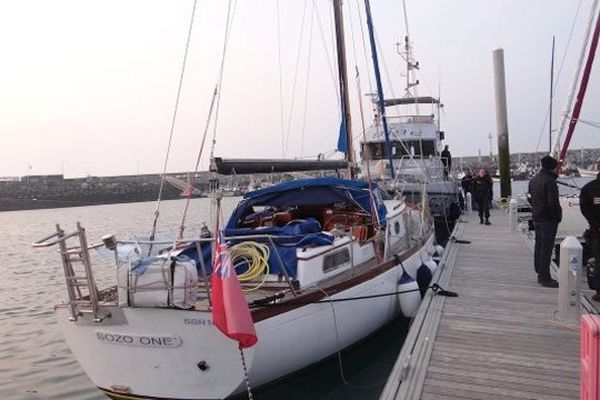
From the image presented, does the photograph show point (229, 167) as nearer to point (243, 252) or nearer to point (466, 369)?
point (243, 252)

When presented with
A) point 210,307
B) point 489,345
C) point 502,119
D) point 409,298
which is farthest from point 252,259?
point 502,119

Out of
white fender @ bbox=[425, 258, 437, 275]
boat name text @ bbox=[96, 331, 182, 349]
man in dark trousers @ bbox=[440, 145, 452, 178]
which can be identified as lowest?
white fender @ bbox=[425, 258, 437, 275]

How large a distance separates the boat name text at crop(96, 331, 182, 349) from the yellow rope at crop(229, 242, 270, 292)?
1.19 meters

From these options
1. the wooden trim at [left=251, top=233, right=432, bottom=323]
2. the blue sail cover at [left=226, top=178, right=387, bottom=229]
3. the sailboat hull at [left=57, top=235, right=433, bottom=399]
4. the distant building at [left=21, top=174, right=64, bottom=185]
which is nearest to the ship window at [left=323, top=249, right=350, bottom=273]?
the wooden trim at [left=251, top=233, right=432, bottom=323]

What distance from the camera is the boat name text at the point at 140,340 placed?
536cm

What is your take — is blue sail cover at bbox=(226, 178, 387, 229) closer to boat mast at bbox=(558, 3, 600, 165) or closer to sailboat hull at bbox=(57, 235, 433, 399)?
sailboat hull at bbox=(57, 235, 433, 399)

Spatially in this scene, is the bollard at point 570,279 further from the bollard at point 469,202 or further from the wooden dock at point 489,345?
the bollard at point 469,202

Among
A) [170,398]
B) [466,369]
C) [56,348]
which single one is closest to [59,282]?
[56,348]

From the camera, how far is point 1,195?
8438 centimetres

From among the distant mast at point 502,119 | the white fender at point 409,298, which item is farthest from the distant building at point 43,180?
the white fender at point 409,298

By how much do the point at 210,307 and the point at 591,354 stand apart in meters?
3.50

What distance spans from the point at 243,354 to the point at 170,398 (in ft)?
3.28

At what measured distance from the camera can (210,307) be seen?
5461 mm

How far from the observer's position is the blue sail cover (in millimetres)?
8672
